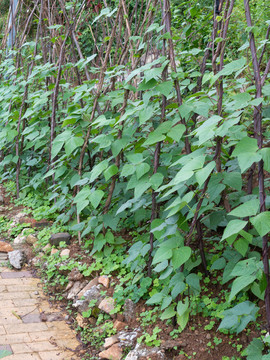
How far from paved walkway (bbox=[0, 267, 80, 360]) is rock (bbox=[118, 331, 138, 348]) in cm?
26

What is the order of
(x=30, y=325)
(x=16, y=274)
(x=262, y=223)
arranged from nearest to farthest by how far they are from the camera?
(x=262, y=223) < (x=30, y=325) < (x=16, y=274)

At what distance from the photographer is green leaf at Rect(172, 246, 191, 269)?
79.7 inches

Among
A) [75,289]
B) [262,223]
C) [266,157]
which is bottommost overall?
[75,289]

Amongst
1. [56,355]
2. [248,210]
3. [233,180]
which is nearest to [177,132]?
[233,180]

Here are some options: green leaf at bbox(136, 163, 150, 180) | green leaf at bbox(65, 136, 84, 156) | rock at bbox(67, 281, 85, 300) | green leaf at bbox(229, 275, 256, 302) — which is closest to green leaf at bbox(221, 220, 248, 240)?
green leaf at bbox(229, 275, 256, 302)

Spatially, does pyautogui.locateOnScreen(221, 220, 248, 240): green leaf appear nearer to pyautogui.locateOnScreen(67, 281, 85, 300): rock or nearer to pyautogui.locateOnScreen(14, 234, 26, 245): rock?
pyautogui.locateOnScreen(67, 281, 85, 300): rock

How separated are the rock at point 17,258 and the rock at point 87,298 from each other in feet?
2.65

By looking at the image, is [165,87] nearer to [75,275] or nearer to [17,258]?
[75,275]

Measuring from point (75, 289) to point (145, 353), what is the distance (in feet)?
2.98

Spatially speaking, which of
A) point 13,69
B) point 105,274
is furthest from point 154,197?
point 13,69

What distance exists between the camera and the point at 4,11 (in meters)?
9.24

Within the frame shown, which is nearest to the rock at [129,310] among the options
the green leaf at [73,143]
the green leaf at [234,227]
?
the green leaf at [234,227]

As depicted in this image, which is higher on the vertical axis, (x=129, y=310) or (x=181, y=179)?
(x=181, y=179)

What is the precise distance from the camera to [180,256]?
2.05m
